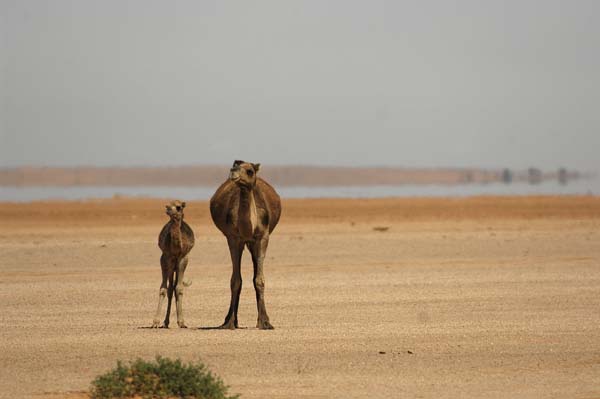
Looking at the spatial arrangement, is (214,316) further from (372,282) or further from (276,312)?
(372,282)

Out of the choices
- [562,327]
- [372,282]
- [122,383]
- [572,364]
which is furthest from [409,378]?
[372,282]

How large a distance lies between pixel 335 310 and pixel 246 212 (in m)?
4.13

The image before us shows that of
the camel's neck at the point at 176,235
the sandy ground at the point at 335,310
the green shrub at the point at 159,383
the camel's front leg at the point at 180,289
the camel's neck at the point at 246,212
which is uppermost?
the camel's neck at the point at 246,212

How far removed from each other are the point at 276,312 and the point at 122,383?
840 cm

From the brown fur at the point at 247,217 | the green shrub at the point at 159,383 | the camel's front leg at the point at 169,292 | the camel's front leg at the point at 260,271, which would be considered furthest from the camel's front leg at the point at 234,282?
the green shrub at the point at 159,383

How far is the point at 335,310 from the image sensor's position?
20.5 m

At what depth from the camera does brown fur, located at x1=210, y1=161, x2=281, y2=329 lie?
1691 centimetres

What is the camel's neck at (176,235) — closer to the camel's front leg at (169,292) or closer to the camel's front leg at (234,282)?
the camel's front leg at (169,292)

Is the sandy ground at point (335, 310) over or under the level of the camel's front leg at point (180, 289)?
under

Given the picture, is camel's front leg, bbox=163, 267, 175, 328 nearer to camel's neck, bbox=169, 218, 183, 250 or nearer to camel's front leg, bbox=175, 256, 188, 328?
camel's front leg, bbox=175, 256, 188, 328

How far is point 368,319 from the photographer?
19.2m

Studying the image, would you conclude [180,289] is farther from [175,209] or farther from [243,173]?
[243,173]

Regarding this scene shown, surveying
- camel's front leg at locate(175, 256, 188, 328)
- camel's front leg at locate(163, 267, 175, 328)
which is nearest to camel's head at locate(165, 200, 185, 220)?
camel's front leg at locate(175, 256, 188, 328)

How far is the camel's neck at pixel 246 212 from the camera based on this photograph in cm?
1691
